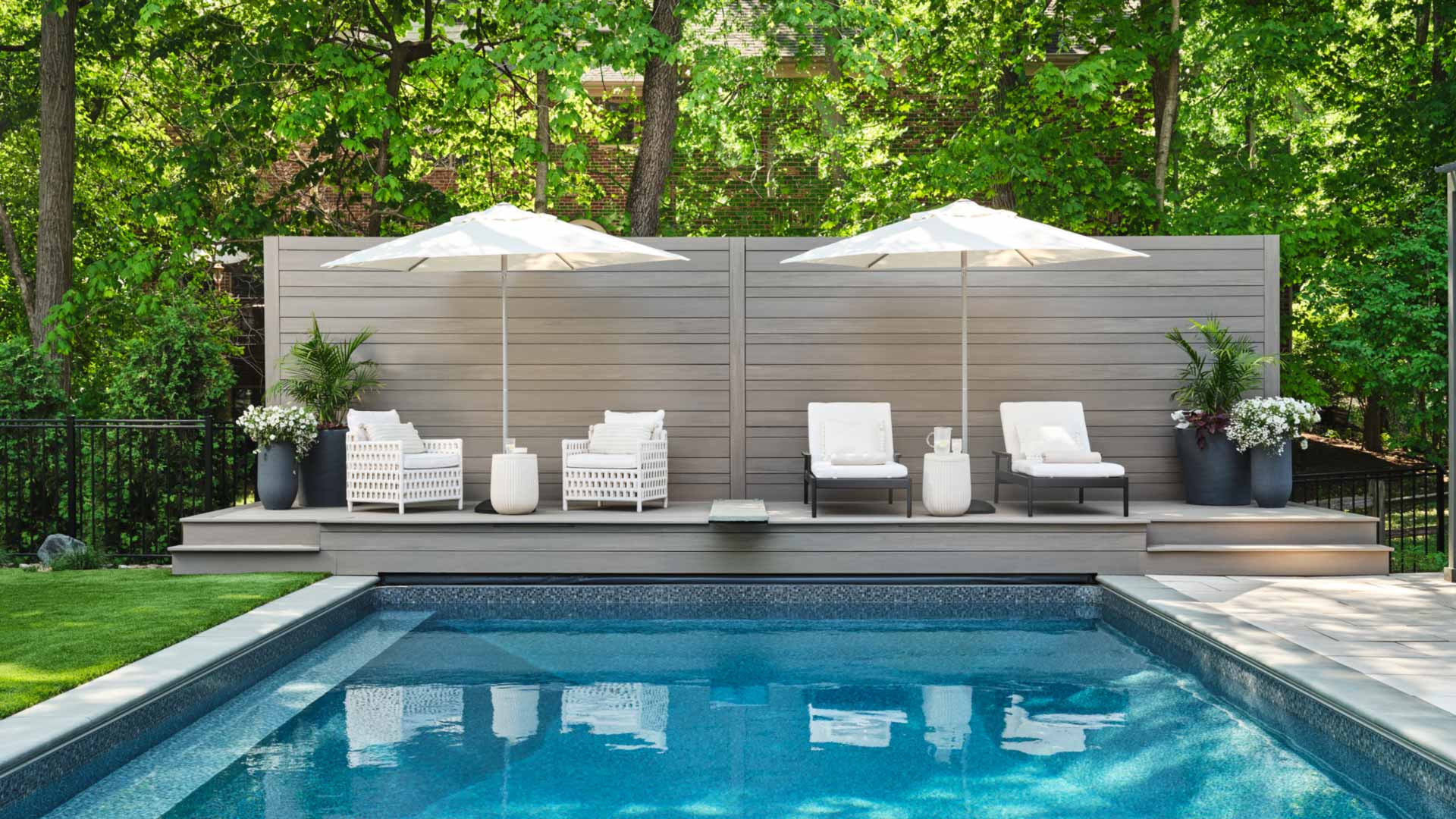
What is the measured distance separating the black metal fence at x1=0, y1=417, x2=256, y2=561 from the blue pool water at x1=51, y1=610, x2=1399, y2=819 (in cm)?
327

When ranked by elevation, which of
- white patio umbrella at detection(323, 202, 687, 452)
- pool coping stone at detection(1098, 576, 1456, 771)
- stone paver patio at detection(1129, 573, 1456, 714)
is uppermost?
white patio umbrella at detection(323, 202, 687, 452)

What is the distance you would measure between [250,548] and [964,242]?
16.8 feet

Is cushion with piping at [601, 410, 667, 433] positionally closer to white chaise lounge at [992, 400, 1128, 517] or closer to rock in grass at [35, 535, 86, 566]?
white chaise lounge at [992, 400, 1128, 517]

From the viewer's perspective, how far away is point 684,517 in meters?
7.36

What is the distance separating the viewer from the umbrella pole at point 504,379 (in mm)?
7898

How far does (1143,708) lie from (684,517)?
3.36 meters

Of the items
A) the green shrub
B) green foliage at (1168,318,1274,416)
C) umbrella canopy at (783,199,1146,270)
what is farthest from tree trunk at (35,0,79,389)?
green foliage at (1168,318,1274,416)

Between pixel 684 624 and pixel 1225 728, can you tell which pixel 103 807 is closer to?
pixel 684 624

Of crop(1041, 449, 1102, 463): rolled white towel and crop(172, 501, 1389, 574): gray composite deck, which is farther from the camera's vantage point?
→ crop(1041, 449, 1102, 463): rolled white towel

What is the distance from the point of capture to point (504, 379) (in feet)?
27.0

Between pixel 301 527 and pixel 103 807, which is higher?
pixel 301 527

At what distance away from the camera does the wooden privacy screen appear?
8711mm

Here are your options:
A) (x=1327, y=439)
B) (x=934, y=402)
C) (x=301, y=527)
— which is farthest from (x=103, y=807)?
(x=1327, y=439)

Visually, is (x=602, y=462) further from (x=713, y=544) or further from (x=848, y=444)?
(x=848, y=444)
